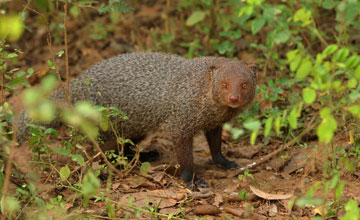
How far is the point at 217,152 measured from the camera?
4.55 meters

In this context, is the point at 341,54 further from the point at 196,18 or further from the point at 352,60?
the point at 196,18

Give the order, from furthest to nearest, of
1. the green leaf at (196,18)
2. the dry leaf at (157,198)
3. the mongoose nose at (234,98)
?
the green leaf at (196,18) → the mongoose nose at (234,98) → the dry leaf at (157,198)

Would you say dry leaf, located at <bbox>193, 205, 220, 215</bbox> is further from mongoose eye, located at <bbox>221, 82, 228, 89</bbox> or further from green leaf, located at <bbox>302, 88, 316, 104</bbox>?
green leaf, located at <bbox>302, 88, 316, 104</bbox>

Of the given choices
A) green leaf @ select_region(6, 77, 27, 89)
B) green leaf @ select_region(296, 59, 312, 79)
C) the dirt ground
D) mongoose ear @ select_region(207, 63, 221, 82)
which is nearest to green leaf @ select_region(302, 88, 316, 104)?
green leaf @ select_region(296, 59, 312, 79)

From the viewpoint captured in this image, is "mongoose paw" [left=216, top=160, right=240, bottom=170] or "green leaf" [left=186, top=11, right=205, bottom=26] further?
"green leaf" [left=186, top=11, right=205, bottom=26]

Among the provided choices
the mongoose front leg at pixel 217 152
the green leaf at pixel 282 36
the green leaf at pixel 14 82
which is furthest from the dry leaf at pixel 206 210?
the green leaf at pixel 14 82

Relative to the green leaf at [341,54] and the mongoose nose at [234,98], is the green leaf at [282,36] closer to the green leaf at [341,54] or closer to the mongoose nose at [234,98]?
the green leaf at [341,54]

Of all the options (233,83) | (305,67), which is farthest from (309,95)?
(233,83)

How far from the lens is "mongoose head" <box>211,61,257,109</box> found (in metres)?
3.72

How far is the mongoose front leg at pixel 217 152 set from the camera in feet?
14.6

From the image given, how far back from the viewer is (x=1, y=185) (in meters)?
2.94

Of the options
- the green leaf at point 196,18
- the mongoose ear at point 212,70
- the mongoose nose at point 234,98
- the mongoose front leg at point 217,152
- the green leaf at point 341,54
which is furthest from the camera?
the green leaf at point 196,18

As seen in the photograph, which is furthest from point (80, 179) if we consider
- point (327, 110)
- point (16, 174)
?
point (327, 110)

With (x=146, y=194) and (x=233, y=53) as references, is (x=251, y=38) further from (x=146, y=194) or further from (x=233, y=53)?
(x=146, y=194)
